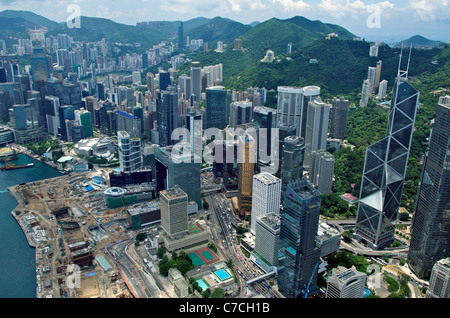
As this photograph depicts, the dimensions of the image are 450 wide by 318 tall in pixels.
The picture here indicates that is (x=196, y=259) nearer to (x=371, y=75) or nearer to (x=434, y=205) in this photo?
(x=434, y=205)

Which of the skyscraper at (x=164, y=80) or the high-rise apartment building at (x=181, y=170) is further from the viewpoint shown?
the skyscraper at (x=164, y=80)

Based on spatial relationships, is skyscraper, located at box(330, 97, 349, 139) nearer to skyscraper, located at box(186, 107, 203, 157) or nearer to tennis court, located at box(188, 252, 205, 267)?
skyscraper, located at box(186, 107, 203, 157)

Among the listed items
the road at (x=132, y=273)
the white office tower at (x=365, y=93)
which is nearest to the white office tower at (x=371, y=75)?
the white office tower at (x=365, y=93)

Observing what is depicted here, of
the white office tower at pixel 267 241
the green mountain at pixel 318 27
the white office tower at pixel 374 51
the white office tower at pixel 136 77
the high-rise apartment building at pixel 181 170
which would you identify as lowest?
the white office tower at pixel 267 241

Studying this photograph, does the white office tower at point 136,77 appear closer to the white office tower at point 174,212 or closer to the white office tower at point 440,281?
the white office tower at point 174,212
